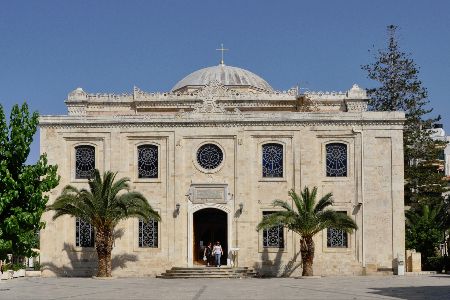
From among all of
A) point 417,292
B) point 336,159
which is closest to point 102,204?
point 336,159

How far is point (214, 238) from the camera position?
3438cm

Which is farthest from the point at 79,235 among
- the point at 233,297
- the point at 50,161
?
the point at 233,297

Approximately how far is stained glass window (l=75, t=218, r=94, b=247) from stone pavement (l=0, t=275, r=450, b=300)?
8.65 feet

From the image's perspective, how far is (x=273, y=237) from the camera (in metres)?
33.4

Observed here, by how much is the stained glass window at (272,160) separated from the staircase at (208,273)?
4176 millimetres

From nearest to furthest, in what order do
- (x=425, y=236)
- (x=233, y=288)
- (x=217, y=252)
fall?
1. (x=233, y=288)
2. (x=217, y=252)
3. (x=425, y=236)

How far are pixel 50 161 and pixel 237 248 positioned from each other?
338 inches

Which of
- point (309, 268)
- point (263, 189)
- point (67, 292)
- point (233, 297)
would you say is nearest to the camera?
point (233, 297)

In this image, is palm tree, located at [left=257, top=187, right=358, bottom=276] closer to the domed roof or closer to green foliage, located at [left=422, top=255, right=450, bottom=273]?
green foliage, located at [left=422, top=255, right=450, bottom=273]

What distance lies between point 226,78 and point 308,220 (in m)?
12.1

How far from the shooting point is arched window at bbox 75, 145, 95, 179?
33969 millimetres

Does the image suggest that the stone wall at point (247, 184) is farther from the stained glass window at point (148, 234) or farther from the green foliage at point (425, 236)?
the green foliage at point (425, 236)

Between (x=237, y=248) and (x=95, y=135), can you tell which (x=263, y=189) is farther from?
(x=95, y=135)

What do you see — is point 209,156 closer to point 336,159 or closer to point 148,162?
point 148,162
